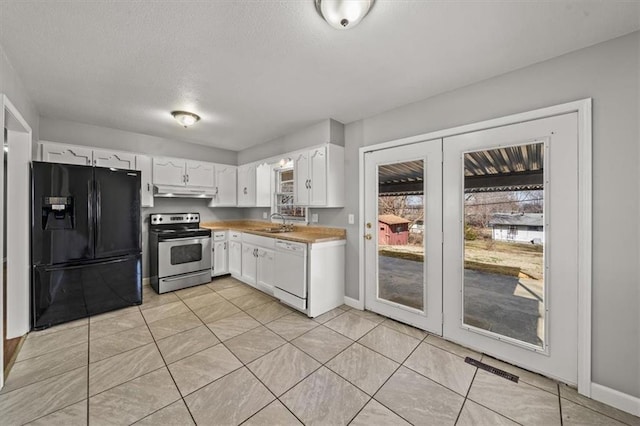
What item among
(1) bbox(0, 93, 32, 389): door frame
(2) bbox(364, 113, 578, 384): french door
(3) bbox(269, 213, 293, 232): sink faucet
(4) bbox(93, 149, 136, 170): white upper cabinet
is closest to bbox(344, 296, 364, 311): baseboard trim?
(2) bbox(364, 113, 578, 384): french door

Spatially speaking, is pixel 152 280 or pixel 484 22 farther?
pixel 152 280

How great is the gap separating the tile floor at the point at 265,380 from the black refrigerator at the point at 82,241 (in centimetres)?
29

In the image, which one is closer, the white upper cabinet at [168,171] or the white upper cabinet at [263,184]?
the white upper cabinet at [168,171]

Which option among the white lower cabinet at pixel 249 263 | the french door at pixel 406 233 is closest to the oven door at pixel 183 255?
the white lower cabinet at pixel 249 263

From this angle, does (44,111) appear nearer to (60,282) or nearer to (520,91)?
(60,282)

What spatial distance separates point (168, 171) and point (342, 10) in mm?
3700

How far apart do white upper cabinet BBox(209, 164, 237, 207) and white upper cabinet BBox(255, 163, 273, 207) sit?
26.1 inches

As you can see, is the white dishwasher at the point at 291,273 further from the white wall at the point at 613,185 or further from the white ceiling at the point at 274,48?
the white wall at the point at 613,185

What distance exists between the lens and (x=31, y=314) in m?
2.58

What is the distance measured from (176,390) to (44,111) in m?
3.56

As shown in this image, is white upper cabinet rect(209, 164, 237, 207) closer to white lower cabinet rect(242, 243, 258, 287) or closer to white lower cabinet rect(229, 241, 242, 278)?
white lower cabinet rect(229, 241, 242, 278)

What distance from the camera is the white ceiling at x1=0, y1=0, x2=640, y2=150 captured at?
4.88 ft

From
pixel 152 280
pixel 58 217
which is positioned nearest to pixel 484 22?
pixel 58 217

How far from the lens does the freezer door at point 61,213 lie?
8.50 feet
